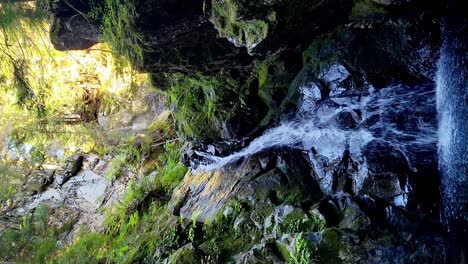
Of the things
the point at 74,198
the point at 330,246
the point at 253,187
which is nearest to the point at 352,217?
the point at 330,246

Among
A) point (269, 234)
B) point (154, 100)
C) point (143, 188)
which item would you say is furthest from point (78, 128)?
point (269, 234)

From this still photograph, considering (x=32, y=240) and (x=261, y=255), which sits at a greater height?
(x=261, y=255)

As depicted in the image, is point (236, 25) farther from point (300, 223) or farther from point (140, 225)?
point (140, 225)

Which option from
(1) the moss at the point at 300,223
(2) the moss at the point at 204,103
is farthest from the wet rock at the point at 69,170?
(1) the moss at the point at 300,223

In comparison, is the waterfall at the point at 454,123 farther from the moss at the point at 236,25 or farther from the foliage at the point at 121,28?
the foliage at the point at 121,28

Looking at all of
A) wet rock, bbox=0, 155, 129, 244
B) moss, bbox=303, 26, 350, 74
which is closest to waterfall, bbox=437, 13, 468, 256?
moss, bbox=303, 26, 350, 74

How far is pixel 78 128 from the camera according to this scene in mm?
11281

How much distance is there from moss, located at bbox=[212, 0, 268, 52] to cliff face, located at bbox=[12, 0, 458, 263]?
16 mm

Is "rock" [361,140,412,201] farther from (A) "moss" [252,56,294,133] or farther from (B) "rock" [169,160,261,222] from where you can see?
(B) "rock" [169,160,261,222]

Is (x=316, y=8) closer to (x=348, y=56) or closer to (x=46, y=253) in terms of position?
(x=348, y=56)

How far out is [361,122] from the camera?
5.27m

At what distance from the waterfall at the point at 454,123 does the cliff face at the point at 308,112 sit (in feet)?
0.38

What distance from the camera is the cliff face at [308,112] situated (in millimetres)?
4527

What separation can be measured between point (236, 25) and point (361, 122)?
211cm
